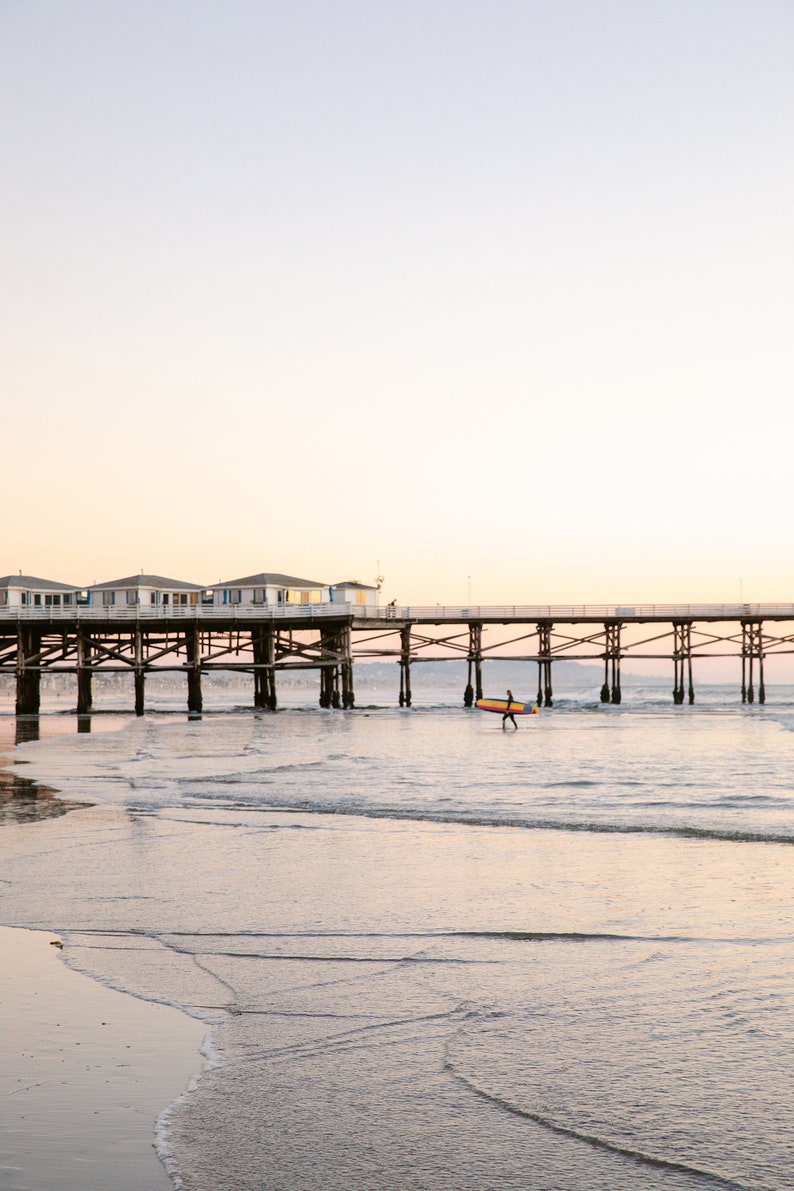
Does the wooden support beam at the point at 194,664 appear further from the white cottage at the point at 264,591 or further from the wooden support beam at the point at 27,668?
the wooden support beam at the point at 27,668

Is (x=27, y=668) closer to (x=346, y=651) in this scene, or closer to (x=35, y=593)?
(x=35, y=593)

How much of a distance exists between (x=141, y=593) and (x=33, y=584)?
6102 millimetres

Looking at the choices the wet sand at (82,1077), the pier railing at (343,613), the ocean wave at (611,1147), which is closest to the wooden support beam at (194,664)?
the pier railing at (343,613)

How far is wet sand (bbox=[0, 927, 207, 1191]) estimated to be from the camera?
442cm

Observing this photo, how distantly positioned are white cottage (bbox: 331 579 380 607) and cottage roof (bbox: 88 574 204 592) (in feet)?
26.1

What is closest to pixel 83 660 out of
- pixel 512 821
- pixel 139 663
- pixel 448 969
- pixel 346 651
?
pixel 139 663

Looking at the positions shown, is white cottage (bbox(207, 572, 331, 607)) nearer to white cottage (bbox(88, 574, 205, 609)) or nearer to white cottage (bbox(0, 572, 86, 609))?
white cottage (bbox(88, 574, 205, 609))

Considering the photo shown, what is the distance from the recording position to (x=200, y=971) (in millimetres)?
7602

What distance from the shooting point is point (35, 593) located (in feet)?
189

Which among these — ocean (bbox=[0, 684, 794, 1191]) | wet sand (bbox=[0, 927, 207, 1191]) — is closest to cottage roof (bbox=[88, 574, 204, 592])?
ocean (bbox=[0, 684, 794, 1191])

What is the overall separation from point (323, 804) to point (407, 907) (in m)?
8.12

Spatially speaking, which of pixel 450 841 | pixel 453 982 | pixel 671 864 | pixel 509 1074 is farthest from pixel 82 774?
pixel 509 1074

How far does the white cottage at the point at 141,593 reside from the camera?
5753 cm

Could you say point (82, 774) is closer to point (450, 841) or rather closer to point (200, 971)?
point (450, 841)
